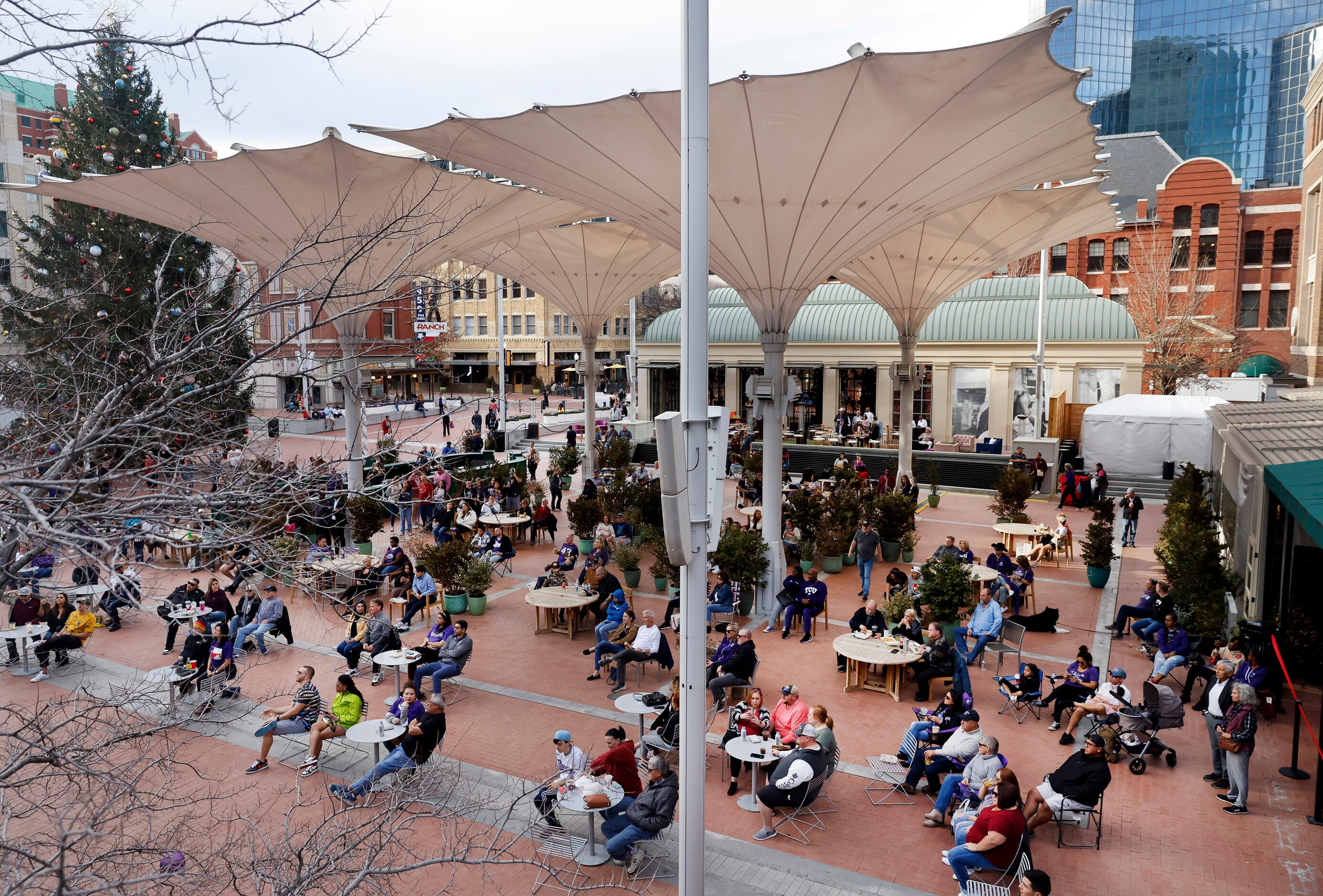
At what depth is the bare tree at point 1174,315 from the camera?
43.8 m

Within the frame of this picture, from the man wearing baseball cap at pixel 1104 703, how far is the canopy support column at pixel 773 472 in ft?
23.1

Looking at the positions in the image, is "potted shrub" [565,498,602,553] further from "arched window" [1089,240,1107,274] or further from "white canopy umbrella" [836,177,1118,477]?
"arched window" [1089,240,1107,274]

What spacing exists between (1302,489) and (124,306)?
3306 cm

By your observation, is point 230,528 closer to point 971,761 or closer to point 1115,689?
point 971,761

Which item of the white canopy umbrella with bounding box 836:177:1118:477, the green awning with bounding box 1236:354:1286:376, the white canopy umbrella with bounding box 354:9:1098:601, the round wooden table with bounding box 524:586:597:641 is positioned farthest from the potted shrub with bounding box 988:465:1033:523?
the green awning with bounding box 1236:354:1286:376

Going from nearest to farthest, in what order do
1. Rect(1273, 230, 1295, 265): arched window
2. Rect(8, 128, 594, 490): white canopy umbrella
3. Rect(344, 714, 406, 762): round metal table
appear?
Rect(344, 714, 406, 762): round metal table
Rect(8, 128, 594, 490): white canopy umbrella
Rect(1273, 230, 1295, 265): arched window

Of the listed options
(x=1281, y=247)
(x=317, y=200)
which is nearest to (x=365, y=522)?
(x=317, y=200)

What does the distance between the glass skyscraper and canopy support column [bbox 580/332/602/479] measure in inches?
4578

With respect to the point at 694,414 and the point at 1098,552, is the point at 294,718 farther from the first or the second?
the point at 1098,552

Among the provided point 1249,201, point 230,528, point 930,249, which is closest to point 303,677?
point 230,528

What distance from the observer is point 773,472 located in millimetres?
18375

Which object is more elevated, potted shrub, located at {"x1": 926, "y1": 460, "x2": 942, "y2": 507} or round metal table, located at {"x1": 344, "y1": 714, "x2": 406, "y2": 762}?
potted shrub, located at {"x1": 926, "y1": 460, "x2": 942, "y2": 507}

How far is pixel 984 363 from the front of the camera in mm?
40438

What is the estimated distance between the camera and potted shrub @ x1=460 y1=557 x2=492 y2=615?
55.6 feet
